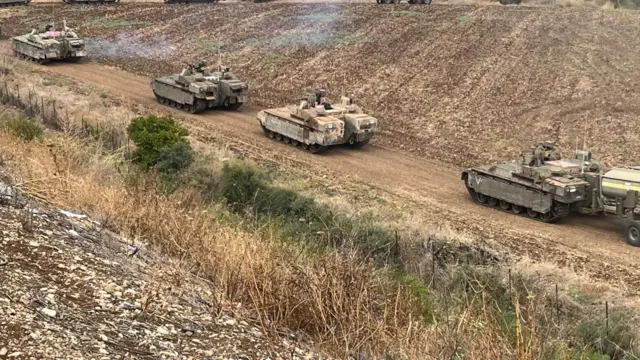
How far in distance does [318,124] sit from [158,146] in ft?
19.0

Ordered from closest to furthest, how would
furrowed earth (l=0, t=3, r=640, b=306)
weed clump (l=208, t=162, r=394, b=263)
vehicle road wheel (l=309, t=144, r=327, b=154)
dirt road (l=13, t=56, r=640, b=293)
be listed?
weed clump (l=208, t=162, r=394, b=263) < dirt road (l=13, t=56, r=640, b=293) < furrowed earth (l=0, t=3, r=640, b=306) < vehicle road wheel (l=309, t=144, r=327, b=154)

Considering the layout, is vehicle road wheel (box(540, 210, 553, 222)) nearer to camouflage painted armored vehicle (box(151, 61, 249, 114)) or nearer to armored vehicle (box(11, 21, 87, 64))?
camouflage painted armored vehicle (box(151, 61, 249, 114))

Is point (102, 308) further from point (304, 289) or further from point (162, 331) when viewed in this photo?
point (304, 289)

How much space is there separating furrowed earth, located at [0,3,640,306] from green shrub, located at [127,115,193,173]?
354cm

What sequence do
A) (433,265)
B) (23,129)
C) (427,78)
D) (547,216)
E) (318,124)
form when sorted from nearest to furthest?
(433,265) → (23,129) → (547,216) → (318,124) → (427,78)

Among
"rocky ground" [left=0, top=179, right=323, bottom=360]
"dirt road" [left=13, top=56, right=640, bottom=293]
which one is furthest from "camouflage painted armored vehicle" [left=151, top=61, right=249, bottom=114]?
"rocky ground" [left=0, top=179, right=323, bottom=360]

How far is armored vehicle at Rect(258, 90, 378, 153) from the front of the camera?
2573 cm

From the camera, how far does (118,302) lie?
24.1ft

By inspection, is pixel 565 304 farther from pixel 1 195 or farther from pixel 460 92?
pixel 460 92

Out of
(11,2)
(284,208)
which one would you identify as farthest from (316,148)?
(11,2)

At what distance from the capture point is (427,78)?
36969mm

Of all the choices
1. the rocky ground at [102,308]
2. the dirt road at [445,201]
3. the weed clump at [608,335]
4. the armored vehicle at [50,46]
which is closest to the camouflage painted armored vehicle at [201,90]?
the dirt road at [445,201]

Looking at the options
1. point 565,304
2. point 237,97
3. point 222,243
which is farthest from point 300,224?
point 237,97

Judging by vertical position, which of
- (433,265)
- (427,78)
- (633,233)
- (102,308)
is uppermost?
(102,308)
